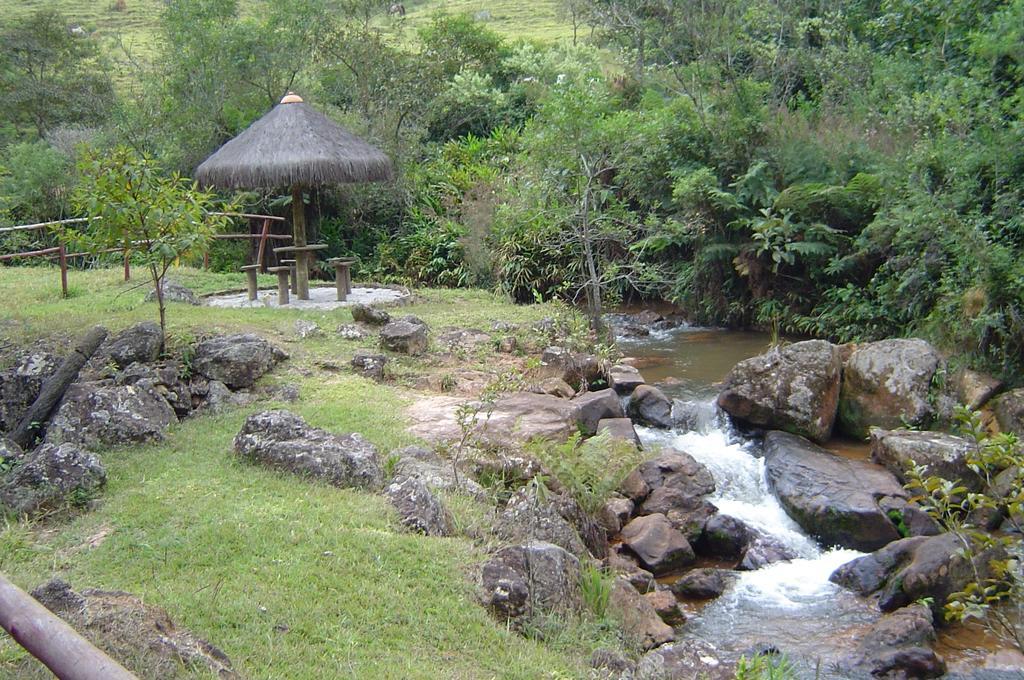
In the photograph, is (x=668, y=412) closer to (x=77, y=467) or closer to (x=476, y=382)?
(x=476, y=382)

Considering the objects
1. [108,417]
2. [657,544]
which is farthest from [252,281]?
[657,544]

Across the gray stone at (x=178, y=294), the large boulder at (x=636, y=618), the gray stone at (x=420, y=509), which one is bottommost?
the large boulder at (x=636, y=618)

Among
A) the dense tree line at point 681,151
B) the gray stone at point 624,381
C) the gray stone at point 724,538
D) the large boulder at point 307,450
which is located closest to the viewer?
the large boulder at point 307,450

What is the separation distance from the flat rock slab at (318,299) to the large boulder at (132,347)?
404cm

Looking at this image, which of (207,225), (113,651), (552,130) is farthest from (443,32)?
(113,651)

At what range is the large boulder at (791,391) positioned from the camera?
35.6 ft

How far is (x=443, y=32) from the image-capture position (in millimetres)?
25000

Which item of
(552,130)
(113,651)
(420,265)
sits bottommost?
(420,265)

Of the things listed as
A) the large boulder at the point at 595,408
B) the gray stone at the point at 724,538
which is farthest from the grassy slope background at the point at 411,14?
the gray stone at the point at 724,538

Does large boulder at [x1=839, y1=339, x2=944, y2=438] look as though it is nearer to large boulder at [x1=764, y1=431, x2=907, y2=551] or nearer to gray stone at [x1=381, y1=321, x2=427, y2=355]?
large boulder at [x1=764, y1=431, x2=907, y2=551]

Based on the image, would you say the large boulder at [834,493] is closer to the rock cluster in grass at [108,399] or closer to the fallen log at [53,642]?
the rock cluster in grass at [108,399]

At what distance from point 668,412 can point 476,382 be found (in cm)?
246

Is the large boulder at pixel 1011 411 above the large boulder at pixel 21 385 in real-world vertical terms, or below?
below

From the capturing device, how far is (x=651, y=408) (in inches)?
459
